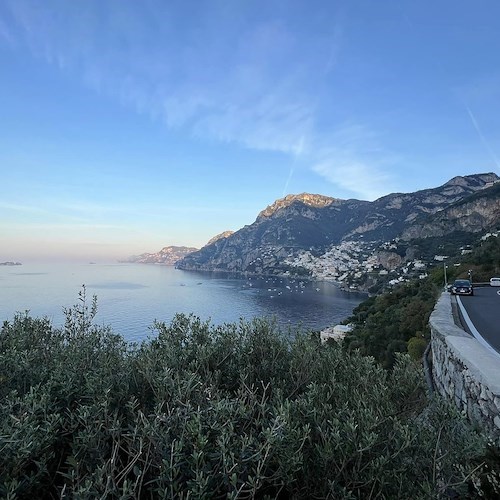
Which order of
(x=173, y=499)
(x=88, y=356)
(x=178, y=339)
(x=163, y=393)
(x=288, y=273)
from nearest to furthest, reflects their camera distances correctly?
(x=173, y=499) < (x=163, y=393) < (x=88, y=356) < (x=178, y=339) < (x=288, y=273)

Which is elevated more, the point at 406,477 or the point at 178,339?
the point at 178,339

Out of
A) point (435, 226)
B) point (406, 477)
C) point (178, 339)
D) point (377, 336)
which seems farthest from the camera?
point (435, 226)

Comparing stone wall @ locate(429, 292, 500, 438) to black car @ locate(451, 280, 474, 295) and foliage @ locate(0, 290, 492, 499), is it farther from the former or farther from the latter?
black car @ locate(451, 280, 474, 295)

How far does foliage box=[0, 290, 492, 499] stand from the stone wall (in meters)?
0.86

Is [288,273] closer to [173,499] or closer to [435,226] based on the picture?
[435,226]

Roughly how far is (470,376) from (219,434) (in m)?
4.46

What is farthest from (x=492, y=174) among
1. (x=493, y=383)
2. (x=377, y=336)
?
(x=493, y=383)

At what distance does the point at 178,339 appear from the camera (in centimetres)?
557

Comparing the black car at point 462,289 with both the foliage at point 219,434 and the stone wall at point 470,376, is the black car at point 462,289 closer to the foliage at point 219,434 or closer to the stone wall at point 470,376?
the stone wall at point 470,376

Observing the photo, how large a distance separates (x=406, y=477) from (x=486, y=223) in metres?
118

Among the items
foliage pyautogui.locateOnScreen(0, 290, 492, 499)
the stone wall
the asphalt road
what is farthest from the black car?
foliage pyautogui.locateOnScreen(0, 290, 492, 499)

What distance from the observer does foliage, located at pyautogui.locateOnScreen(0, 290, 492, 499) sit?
93.6 inches

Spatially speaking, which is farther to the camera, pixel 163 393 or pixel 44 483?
pixel 163 393

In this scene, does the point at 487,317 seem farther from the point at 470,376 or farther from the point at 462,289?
the point at 470,376
